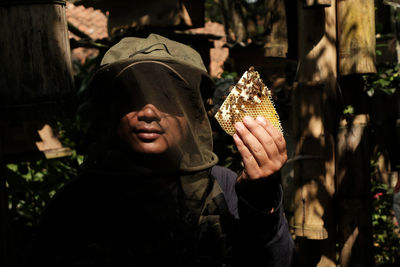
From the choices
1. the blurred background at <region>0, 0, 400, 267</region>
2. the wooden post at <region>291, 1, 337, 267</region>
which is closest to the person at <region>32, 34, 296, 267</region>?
the blurred background at <region>0, 0, 400, 267</region>

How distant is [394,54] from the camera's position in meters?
5.99

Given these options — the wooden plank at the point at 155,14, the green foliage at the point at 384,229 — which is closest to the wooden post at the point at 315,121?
the wooden plank at the point at 155,14

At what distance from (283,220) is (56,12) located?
161 cm

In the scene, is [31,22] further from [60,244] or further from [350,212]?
[350,212]

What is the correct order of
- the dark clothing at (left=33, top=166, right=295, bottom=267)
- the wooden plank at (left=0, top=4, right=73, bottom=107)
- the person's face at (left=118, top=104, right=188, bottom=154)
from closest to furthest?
the dark clothing at (left=33, top=166, right=295, bottom=267) → the person's face at (left=118, top=104, right=188, bottom=154) → the wooden plank at (left=0, top=4, right=73, bottom=107)

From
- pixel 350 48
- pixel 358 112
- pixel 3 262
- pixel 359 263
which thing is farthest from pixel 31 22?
pixel 359 263

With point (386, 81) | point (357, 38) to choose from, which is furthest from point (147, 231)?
point (386, 81)

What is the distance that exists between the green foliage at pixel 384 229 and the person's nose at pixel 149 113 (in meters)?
4.32

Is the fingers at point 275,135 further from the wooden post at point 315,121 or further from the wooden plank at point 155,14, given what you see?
the wooden plank at point 155,14

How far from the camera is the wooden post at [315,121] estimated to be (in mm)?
3447

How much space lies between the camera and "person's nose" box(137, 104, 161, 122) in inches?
82.4

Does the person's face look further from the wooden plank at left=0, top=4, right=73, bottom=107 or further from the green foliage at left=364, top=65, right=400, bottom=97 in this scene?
the green foliage at left=364, top=65, right=400, bottom=97

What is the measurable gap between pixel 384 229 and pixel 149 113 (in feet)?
15.6

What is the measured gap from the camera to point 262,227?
6.57 ft
